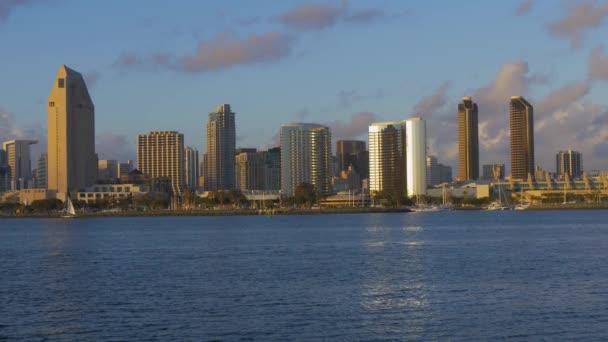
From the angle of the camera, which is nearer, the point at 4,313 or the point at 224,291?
the point at 4,313

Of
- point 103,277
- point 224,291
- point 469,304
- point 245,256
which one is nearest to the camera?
point 469,304

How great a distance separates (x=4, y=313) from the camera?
39.5 m

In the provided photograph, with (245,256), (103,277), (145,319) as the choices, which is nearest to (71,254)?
(245,256)

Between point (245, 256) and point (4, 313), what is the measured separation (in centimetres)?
3126

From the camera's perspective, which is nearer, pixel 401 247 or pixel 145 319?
pixel 145 319

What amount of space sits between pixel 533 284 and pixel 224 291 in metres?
15.4

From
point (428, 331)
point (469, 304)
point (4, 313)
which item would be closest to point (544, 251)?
point (469, 304)

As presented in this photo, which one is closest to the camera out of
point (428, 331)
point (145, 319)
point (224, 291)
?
point (428, 331)

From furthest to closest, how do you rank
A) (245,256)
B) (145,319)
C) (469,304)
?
(245,256)
(469,304)
(145,319)

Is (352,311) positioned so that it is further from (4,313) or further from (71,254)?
(71,254)

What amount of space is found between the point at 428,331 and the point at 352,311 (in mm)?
5093

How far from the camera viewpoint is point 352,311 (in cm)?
3894

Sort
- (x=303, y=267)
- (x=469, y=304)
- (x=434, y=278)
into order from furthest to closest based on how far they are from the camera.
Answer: (x=303, y=267) → (x=434, y=278) → (x=469, y=304)

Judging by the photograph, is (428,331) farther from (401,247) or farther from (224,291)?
(401,247)
